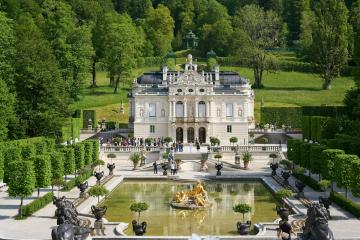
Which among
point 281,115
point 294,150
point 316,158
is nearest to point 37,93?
point 294,150

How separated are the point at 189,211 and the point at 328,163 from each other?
958cm

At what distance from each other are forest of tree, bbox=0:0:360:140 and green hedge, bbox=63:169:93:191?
30.5 ft

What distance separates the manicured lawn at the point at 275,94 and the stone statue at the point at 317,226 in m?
61.4

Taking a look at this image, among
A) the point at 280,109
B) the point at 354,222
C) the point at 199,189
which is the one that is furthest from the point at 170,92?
the point at 354,222

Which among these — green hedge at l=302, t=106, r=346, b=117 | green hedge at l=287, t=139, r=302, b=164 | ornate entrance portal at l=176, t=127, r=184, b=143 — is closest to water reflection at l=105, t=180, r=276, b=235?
green hedge at l=287, t=139, r=302, b=164

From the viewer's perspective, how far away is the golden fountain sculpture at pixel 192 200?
1551 inches

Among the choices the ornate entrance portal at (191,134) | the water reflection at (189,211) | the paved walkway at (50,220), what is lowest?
the water reflection at (189,211)

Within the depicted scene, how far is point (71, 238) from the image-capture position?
77.9ft

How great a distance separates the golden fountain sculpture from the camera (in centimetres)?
3941

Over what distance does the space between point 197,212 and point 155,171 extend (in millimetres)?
19300

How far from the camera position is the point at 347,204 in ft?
120

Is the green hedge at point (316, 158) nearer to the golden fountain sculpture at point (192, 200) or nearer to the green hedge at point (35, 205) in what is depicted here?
the golden fountain sculpture at point (192, 200)

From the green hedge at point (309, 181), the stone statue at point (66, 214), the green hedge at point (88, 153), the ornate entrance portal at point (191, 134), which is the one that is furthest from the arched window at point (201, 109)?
the stone statue at point (66, 214)

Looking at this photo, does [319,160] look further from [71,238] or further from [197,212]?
[71,238]
